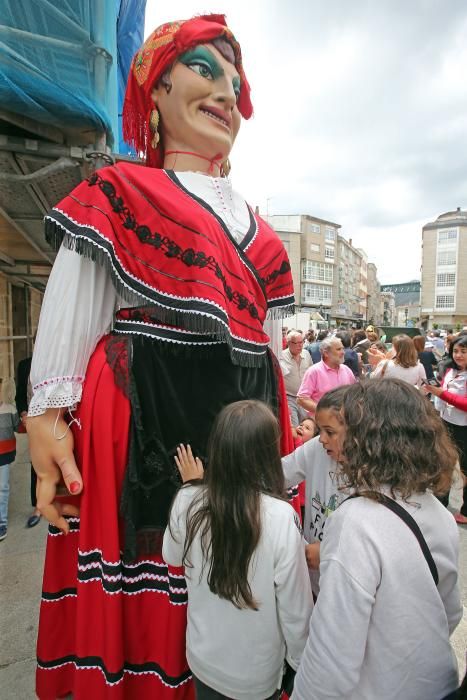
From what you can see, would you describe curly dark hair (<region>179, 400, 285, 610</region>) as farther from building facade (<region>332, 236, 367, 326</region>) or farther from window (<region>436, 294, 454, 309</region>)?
window (<region>436, 294, 454, 309</region>)

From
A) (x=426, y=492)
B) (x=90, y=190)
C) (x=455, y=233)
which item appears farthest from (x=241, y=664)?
(x=455, y=233)

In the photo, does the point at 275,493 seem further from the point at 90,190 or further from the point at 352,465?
the point at 90,190

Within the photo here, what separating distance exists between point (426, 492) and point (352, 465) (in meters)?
0.18

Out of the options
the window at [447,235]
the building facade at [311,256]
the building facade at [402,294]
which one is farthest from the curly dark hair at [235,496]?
the building facade at [402,294]

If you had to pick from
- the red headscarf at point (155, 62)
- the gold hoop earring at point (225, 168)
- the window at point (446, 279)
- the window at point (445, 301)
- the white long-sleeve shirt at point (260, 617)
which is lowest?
Answer: the white long-sleeve shirt at point (260, 617)

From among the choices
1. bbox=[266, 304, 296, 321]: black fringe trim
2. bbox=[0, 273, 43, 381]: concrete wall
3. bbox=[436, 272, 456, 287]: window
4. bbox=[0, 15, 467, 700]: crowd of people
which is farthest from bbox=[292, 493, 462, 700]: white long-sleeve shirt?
bbox=[436, 272, 456, 287]: window

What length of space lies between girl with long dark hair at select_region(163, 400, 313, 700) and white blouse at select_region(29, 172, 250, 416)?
469 millimetres

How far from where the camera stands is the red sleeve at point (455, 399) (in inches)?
126

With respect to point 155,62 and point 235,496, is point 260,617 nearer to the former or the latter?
point 235,496

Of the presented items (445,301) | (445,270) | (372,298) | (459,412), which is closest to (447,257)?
(445,270)

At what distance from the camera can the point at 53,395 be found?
1128 millimetres

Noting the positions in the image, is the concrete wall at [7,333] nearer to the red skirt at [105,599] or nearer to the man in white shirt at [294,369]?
the man in white shirt at [294,369]

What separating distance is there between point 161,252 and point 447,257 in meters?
52.8

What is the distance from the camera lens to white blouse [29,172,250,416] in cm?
113
